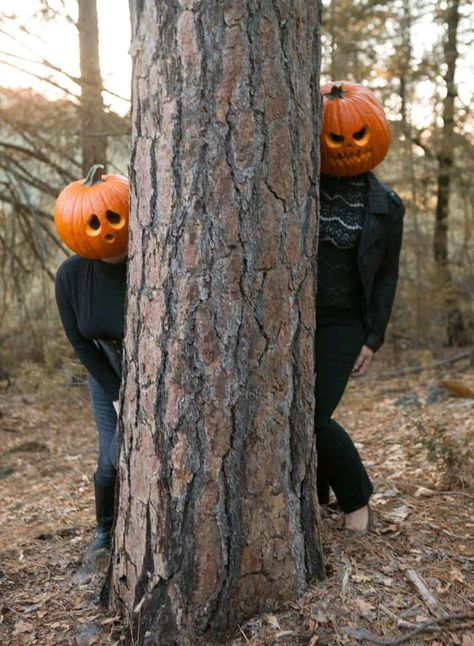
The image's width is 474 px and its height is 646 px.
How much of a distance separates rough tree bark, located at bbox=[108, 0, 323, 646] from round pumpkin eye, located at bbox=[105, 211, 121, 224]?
0.54 metres

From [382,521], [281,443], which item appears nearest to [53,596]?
[281,443]

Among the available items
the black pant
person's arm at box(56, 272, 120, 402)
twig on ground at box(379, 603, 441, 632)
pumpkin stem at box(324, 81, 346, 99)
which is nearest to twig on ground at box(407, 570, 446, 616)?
twig on ground at box(379, 603, 441, 632)

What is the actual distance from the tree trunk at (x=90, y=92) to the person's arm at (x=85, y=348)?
4217 millimetres

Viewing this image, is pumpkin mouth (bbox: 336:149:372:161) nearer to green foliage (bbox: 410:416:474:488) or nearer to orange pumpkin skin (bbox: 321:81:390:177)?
orange pumpkin skin (bbox: 321:81:390:177)

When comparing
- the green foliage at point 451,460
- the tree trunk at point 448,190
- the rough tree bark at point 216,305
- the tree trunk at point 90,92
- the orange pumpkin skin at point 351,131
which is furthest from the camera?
the tree trunk at point 448,190

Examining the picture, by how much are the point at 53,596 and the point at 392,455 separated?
3.28 metres

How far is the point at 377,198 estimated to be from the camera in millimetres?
3260

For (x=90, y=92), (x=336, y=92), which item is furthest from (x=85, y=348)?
(x=90, y=92)

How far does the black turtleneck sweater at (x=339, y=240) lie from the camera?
3.25 m

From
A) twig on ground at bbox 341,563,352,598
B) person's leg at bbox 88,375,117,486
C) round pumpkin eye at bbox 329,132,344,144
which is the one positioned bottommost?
twig on ground at bbox 341,563,352,598

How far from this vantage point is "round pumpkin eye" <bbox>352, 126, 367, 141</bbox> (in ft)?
10.5

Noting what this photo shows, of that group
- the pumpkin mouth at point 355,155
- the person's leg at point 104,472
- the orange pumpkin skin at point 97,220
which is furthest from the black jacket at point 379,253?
the person's leg at point 104,472

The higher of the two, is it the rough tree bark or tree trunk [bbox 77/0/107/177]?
tree trunk [bbox 77/0/107/177]

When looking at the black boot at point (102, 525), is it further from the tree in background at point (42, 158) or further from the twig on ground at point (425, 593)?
the tree in background at point (42, 158)
